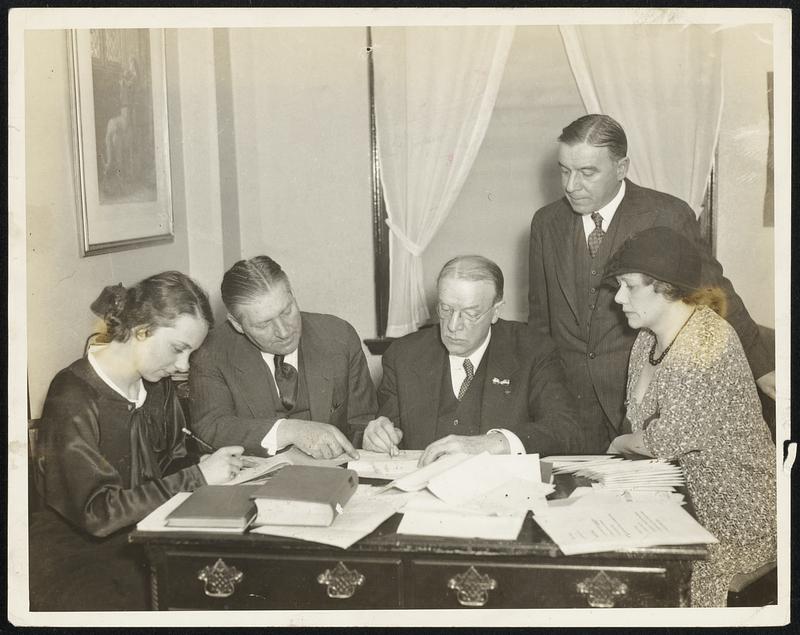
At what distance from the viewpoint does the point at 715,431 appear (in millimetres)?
2520

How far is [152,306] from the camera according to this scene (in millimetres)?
2656

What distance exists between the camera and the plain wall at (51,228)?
244 cm

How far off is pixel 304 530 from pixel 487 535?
1.52 ft

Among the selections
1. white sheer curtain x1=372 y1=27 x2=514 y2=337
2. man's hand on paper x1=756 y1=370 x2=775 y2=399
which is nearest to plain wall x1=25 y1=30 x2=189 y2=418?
white sheer curtain x1=372 y1=27 x2=514 y2=337

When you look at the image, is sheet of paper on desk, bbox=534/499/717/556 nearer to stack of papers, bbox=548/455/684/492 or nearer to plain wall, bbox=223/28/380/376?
stack of papers, bbox=548/455/684/492

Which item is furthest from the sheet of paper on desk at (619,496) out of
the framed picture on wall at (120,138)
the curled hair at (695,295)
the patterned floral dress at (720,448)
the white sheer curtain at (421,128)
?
the white sheer curtain at (421,128)

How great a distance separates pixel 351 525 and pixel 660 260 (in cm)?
146

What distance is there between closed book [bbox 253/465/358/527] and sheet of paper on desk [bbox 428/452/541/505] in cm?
28

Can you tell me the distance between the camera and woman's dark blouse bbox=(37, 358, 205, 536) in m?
2.32

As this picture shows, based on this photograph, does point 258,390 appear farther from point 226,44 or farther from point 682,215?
point 682,215

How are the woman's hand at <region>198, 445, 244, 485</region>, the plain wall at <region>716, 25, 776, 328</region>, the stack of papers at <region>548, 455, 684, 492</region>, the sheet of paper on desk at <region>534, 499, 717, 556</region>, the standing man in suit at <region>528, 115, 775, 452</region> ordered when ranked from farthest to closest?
the standing man in suit at <region>528, 115, 775, 452</region>
the plain wall at <region>716, 25, 776, 328</region>
the woman's hand at <region>198, 445, 244, 485</region>
the stack of papers at <region>548, 455, 684, 492</region>
the sheet of paper on desk at <region>534, 499, 717, 556</region>

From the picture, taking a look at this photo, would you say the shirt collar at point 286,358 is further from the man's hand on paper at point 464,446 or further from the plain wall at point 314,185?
the plain wall at point 314,185

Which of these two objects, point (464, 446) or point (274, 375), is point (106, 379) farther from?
point (464, 446)

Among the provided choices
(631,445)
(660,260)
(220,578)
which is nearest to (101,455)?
(220,578)
